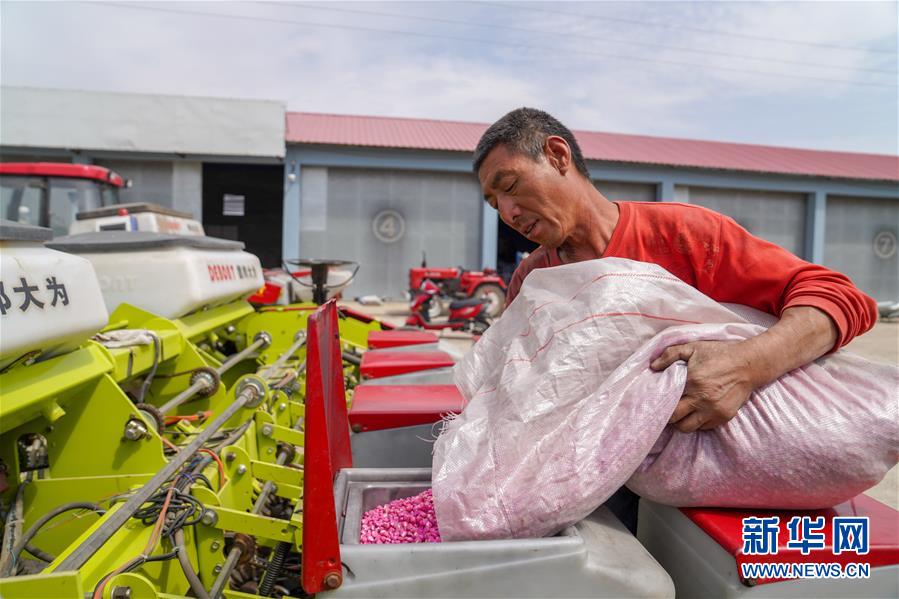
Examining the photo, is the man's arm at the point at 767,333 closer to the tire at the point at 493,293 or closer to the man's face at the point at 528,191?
the man's face at the point at 528,191

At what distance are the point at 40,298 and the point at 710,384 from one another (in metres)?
1.83

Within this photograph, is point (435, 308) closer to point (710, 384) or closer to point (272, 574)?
point (272, 574)

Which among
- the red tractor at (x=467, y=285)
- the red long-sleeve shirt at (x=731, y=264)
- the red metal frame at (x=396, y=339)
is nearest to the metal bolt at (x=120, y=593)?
the red long-sleeve shirt at (x=731, y=264)

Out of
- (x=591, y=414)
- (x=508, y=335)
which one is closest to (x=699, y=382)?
(x=591, y=414)

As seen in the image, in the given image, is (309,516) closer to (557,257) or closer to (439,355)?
(557,257)

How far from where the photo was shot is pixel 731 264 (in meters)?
1.40

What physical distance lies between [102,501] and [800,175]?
19412 mm

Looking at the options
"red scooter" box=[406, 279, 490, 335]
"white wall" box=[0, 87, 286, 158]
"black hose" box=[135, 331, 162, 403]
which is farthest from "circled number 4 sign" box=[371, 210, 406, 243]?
"black hose" box=[135, 331, 162, 403]

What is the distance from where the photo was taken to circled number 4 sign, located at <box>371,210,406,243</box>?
1567cm

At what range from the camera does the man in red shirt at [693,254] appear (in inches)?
44.9

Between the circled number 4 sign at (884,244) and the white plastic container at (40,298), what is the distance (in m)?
21.8

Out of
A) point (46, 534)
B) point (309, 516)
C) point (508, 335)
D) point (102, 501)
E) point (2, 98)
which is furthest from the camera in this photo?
point (2, 98)

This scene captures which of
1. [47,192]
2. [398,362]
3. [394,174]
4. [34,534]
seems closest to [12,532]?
[34,534]

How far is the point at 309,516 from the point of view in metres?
1.04
